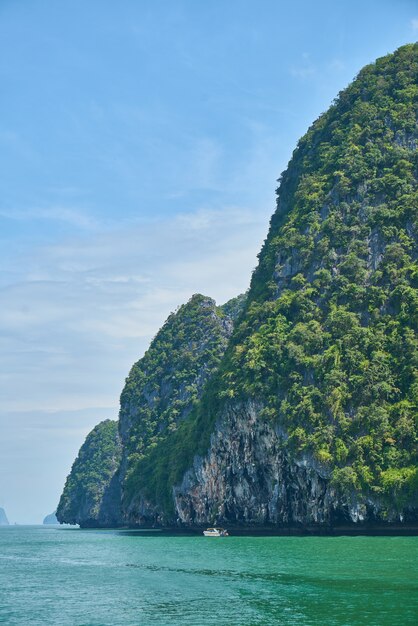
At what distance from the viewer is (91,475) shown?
149 meters

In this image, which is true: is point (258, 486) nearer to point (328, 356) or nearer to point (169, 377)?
point (328, 356)

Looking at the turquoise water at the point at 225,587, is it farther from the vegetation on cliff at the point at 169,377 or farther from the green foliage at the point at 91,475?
the green foliage at the point at 91,475

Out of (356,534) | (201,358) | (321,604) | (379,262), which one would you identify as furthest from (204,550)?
(201,358)

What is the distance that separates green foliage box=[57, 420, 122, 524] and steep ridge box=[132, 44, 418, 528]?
2273 inches

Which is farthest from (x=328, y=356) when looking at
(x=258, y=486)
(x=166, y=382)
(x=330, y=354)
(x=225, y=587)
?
(x=166, y=382)

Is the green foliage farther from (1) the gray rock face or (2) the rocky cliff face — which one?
(1) the gray rock face

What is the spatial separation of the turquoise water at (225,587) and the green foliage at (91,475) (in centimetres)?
9850

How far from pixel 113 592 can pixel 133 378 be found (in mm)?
91706

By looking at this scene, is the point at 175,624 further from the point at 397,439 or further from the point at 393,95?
the point at 393,95

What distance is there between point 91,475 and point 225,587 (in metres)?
123

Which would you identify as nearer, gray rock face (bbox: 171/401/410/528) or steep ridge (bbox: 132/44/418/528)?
steep ridge (bbox: 132/44/418/528)

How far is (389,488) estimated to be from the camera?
5497 centimetres

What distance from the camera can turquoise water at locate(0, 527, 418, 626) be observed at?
2378 cm

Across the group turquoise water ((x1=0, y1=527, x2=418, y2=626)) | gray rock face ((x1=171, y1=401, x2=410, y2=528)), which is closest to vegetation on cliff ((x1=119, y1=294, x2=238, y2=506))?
gray rock face ((x1=171, y1=401, x2=410, y2=528))
